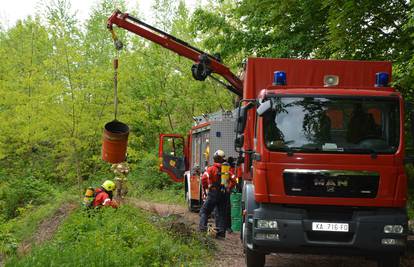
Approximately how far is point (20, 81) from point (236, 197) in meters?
14.1

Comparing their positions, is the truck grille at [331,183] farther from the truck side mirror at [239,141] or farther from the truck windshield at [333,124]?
the truck side mirror at [239,141]

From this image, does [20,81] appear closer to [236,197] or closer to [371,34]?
[236,197]

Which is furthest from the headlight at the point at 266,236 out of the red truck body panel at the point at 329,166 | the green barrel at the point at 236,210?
the green barrel at the point at 236,210

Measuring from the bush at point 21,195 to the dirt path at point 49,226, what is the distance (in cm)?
535

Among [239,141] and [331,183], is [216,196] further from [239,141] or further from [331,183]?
[331,183]

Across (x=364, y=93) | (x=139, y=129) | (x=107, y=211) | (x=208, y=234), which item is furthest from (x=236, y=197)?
(x=139, y=129)

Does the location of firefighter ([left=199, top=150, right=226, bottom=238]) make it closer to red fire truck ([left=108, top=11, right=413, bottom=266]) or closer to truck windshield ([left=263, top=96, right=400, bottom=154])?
red fire truck ([left=108, top=11, right=413, bottom=266])

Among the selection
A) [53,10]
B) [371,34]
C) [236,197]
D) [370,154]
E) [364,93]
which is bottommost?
[236,197]

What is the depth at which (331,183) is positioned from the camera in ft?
→ 23.4

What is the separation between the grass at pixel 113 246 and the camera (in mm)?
7230

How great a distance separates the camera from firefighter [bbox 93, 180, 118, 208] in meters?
11.9

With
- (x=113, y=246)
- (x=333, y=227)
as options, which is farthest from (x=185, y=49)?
→ (x=333, y=227)

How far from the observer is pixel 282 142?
7.26 meters

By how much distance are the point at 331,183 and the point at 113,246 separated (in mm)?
3343
